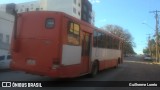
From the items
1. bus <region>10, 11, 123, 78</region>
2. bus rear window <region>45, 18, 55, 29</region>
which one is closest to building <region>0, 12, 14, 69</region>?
bus <region>10, 11, 123, 78</region>

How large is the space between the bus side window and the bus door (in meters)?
0.86

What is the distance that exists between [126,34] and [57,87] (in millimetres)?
112192

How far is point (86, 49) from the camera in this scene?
16.9 m

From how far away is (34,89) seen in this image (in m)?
12.3

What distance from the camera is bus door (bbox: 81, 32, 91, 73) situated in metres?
16.1

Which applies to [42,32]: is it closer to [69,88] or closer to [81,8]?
[69,88]

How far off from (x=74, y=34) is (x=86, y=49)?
2.44 metres

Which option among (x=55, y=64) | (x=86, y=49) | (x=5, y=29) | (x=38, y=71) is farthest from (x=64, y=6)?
(x=55, y=64)

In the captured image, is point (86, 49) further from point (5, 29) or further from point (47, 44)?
point (5, 29)

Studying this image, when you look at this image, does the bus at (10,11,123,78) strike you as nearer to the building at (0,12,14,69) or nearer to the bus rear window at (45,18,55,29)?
the bus rear window at (45,18,55,29)

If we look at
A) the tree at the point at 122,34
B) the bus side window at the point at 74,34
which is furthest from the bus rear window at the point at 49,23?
the tree at the point at 122,34

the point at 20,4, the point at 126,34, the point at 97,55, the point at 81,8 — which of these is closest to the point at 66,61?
the point at 97,55

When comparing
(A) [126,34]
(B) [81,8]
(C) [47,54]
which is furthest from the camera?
(A) [126,34]

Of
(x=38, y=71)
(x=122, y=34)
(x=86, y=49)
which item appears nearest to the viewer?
(x=38, y=71)
